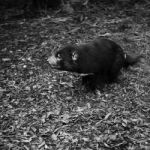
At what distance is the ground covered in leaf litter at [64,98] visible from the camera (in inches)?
150

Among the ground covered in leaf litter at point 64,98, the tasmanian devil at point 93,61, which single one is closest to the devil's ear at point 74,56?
the tasmanian devil at point 93,61

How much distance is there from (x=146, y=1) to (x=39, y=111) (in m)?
4.89

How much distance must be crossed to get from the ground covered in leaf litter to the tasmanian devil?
0.55 feet

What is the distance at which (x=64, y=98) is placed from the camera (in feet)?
15.1

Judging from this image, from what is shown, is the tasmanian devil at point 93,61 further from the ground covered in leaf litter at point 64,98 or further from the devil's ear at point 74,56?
the ground covered in leaf litter at point 64,98

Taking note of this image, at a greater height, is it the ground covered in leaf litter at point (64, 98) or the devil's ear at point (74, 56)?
the devil's ear at point (74, 56)

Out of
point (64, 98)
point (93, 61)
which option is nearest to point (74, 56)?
point (93, 61)

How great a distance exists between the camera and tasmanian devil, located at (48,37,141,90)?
4.47m

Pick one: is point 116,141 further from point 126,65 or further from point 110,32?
point 110,32

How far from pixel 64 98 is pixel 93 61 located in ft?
2.22

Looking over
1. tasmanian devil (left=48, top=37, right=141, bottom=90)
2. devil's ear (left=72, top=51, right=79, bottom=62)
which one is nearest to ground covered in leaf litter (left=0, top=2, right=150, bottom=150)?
tasmanian devil (left=48, top=37, right=141, bottom=90)

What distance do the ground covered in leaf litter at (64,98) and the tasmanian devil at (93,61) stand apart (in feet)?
0.55

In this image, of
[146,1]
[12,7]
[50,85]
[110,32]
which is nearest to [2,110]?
[50,85]

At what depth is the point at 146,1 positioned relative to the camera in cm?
800
